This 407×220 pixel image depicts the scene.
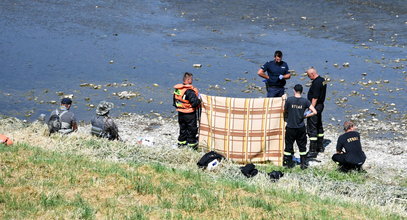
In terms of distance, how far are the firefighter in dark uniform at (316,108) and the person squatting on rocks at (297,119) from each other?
0.92m

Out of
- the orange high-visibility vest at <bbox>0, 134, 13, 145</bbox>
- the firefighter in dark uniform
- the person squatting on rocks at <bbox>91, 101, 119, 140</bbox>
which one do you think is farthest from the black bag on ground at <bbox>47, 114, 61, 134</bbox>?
the firefighter in dark uniform

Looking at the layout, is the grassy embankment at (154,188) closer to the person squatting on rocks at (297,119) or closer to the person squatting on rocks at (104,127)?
the person squatting on rocks at (104,127)

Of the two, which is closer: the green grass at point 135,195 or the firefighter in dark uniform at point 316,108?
the green grass at point 135,195

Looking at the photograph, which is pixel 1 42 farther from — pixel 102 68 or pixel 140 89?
pixel 140 89

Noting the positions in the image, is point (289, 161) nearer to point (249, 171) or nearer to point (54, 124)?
point (249, 171)

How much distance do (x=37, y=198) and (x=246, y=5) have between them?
112 ft

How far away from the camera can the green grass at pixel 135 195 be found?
9.58 metres

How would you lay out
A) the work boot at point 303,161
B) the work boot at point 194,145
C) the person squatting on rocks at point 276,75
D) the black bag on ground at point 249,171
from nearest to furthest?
1. the black bag on ground at point 249,171
2. the work boot at point 303,161
3. the work boot at point 194,145
4. the person squatting on rocks at point 276,75

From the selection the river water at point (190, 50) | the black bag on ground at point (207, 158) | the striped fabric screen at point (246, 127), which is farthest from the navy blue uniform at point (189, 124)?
the river water at point (190, 50)

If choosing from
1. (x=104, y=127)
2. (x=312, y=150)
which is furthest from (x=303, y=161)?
(x=104, y=127)

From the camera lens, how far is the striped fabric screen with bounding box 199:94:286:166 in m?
15.3

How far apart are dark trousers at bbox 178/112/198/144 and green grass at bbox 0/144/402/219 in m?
2.94

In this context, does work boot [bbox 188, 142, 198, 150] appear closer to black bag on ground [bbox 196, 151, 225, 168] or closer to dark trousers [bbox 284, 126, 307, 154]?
black bag on ground [bbox 196, 151, 225, 168]

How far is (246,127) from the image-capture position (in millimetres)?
15438
